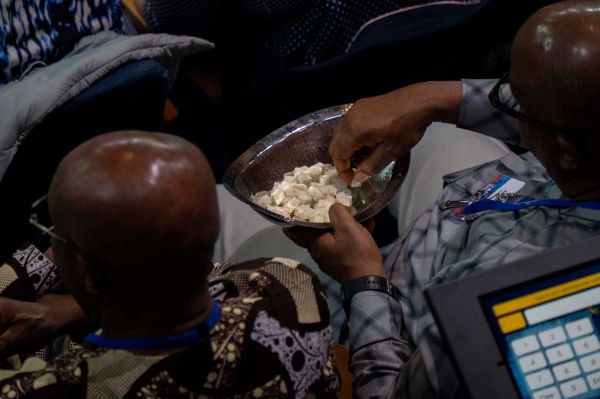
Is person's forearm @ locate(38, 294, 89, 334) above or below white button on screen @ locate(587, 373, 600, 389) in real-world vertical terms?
above

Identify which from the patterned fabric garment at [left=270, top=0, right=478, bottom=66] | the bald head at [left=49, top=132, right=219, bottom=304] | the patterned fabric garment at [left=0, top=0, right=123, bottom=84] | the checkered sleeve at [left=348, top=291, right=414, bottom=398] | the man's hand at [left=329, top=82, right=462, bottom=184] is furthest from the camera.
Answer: the patterned fabric garment at [left=270, top=0, right=478, bottom=66]

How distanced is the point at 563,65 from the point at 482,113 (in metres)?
0.52

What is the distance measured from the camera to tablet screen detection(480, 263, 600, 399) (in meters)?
0.88

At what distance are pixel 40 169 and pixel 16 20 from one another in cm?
43

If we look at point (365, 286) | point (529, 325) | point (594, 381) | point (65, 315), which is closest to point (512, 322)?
point (529, 325)

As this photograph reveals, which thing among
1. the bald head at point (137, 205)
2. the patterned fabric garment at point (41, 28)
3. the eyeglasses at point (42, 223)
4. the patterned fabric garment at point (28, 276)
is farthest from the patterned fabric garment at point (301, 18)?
the bald head at point (137, 205)

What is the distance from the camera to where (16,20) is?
75.9 inches

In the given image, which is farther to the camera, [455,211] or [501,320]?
[455,211]

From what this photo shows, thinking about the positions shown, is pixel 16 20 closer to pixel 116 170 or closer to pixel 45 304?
pixel 45 304

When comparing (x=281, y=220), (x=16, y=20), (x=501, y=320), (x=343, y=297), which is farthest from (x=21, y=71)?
(x=501, y=320)

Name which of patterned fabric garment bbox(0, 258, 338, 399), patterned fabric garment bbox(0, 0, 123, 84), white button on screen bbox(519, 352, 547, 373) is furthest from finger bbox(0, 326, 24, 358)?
patterned fabric garment bbox(0, 0, 123, 84)

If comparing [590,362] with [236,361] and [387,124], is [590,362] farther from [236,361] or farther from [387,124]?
[387,124]

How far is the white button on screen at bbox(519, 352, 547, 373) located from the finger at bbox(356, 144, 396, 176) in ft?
2.37

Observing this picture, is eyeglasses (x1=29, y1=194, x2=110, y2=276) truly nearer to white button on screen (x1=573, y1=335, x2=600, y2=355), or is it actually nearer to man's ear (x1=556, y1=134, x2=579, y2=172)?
white button on screen (x1=573, y1=335, x2=600, y2=355)
